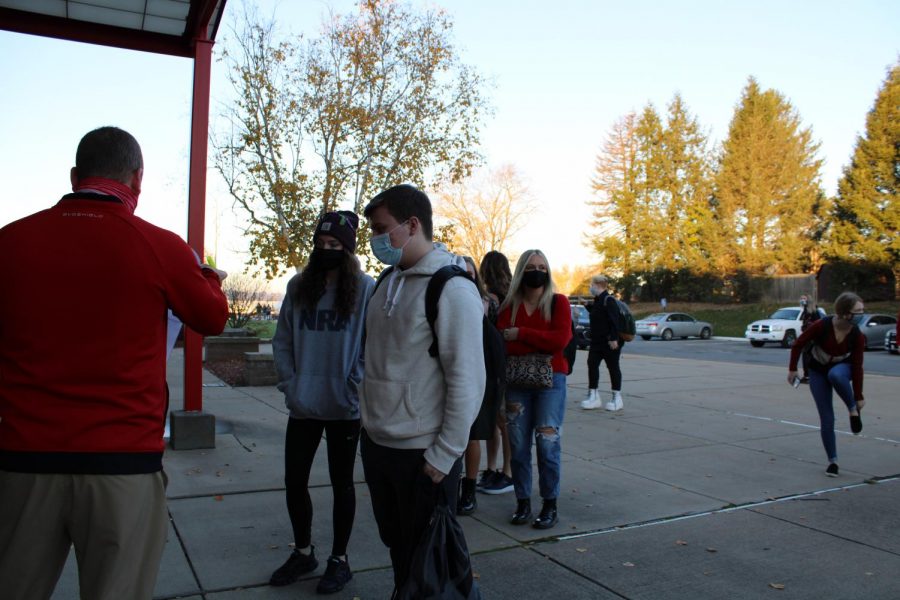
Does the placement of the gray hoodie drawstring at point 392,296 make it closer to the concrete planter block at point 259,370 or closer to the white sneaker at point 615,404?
the white sneaker at point 615,404

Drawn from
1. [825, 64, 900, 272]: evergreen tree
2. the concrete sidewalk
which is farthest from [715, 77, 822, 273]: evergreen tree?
the concrete sidewalk

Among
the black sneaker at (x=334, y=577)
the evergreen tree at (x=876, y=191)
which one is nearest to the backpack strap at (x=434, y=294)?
the black sneaker at (x=334, y=577)

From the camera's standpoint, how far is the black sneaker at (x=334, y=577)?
3656 millimetres

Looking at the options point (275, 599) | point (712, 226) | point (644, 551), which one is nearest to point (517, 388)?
point (644, 551)

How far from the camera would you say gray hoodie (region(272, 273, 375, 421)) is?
3.68 meters

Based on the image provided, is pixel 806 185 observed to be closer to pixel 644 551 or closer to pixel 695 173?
pixel 695 173

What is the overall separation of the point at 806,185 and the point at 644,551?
46501 mm

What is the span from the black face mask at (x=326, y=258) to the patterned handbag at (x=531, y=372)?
1.60 meters

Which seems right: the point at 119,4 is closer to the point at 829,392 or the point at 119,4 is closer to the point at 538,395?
the point at 538,395

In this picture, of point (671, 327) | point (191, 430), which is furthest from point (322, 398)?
point (671, 327)

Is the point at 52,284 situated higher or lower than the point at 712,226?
lower

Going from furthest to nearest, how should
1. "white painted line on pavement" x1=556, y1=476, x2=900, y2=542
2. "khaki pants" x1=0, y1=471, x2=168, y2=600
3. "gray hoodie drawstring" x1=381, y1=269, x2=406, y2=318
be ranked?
"white painted line on pavement" x1=556, y1=476, x2=900, y2=542, "gray hoodie drawstring" x1=381, y1=269, x2=406, y2=318, "khaki pants" x1=0, y1=471, x2=168, y2=600

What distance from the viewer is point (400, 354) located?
2.75 metres

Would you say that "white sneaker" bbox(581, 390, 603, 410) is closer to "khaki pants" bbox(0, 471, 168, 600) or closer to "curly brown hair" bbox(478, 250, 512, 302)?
"curly brown hair" bbox(478, 250, 512, 302)
